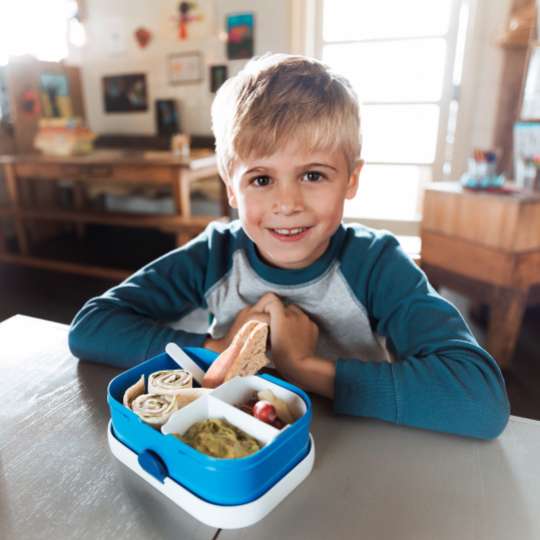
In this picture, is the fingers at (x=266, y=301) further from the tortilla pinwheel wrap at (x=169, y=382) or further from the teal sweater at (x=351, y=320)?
the tortilla pinwheel wrap at (x=169, y=382)

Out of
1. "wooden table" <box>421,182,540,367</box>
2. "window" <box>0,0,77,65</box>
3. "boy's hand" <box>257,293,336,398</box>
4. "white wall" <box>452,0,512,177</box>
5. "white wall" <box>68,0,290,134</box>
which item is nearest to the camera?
"boy's hand" <box>257,293,336,398</box>

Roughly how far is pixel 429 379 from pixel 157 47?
3.47 m

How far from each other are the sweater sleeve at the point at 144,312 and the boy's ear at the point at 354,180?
303 mm

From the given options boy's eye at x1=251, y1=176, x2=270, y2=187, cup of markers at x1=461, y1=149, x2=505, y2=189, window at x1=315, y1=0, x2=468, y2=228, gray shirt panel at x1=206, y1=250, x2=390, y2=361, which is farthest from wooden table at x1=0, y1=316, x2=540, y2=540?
window at x1=315, y1=0, x2=468, y2=228

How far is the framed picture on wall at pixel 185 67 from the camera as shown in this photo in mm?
3293

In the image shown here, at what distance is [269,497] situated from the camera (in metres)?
0.42

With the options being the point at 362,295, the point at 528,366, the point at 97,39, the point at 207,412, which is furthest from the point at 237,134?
the point at 97,39

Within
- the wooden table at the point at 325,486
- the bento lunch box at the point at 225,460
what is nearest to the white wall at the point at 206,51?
the wooden table at the point at 325,486

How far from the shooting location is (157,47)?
134 inches

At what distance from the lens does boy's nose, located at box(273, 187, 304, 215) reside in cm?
73

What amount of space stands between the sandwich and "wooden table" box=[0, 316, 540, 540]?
0.39ft

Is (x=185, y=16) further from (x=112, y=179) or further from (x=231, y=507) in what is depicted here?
(x=231, y=507)

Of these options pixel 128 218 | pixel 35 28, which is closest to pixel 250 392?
pixel 128 218

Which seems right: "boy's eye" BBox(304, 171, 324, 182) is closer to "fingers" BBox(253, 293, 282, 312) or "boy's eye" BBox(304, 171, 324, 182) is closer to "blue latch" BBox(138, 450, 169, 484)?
"fingers" BBox(253, 293, 282, 312)
